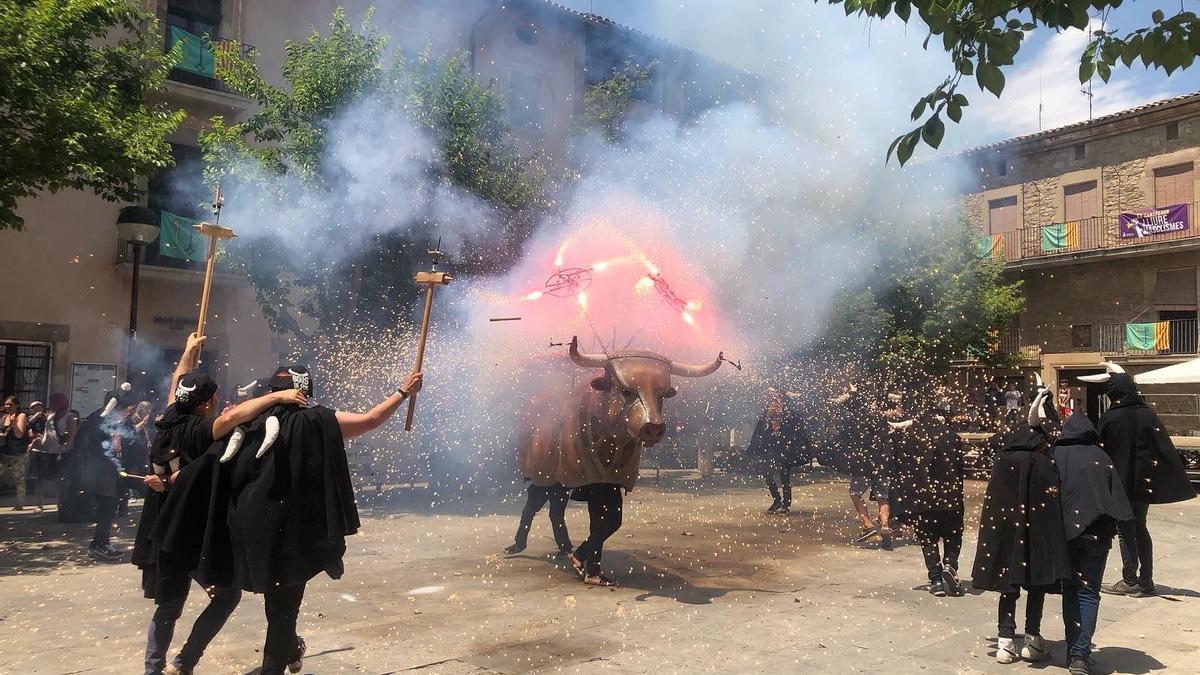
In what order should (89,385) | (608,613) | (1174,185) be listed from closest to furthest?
(608,613) → (89,385) → (1174,185)

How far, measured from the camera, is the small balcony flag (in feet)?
49.6

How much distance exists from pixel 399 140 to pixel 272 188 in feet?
6.03

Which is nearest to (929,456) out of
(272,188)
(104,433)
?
(104,433)

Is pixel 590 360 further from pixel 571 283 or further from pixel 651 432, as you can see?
pixel 571 283

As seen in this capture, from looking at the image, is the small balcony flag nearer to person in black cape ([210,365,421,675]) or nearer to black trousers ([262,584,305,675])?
person in black cape ([210,365,421,675])

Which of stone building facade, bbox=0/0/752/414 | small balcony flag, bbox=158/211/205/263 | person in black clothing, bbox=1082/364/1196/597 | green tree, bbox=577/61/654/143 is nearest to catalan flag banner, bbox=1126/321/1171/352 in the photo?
stone building facade, bbox=0/0/752/414

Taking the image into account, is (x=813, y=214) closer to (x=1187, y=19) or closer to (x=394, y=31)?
(x=394, y=31)

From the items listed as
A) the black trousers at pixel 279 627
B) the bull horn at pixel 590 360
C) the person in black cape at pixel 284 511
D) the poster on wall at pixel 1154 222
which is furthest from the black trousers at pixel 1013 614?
the poster on wall at pixel 1154 222

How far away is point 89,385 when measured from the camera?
14.5 meters

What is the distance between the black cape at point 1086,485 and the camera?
4.92m

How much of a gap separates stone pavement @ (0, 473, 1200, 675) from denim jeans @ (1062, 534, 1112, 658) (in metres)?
0.28

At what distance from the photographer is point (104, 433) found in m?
8.02

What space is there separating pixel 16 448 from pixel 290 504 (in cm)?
992

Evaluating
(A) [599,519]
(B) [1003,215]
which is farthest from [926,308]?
(A) [599,519]
